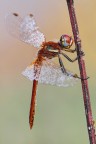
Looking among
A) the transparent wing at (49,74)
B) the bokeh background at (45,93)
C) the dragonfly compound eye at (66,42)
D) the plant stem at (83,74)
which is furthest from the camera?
the bokeh background at (45,93)

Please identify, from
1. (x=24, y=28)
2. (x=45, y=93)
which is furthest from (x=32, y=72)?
(x=45, y=93)

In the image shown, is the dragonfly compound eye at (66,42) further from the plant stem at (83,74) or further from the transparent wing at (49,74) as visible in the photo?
the plant stem at (83,74)

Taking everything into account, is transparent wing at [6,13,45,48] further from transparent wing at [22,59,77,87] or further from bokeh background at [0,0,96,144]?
bokeh background at [0,0,96,144]

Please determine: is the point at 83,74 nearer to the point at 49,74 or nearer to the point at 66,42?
the point at 66,42

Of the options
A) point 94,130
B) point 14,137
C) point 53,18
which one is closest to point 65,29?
point 53,18

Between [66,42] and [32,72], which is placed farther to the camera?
[32,72]

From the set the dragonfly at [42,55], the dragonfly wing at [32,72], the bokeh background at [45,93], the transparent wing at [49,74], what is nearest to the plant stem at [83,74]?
the dragonfly at [42,55]

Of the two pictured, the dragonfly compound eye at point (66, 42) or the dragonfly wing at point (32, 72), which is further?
the dragonfly wing at point (32, 72)

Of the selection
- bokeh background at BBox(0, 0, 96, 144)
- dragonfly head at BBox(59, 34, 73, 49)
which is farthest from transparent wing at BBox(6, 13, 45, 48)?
bokeh background at BBox(0, 0, 96, 144)
